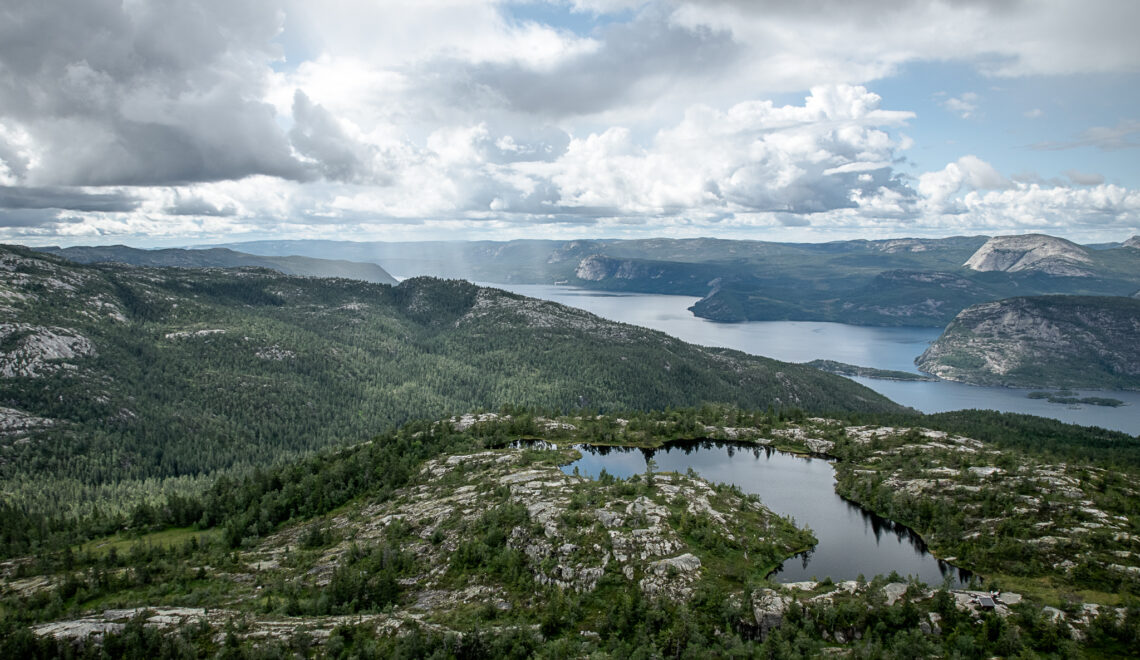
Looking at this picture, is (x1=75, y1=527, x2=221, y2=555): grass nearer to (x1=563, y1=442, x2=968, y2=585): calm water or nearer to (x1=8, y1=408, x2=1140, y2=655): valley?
(x1=8, y1=408, x2=1140, y2=655): valley

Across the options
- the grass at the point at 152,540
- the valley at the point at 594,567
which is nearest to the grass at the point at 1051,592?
the valley at the point at 594,567

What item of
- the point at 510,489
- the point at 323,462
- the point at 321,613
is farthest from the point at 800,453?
the point at 323,462

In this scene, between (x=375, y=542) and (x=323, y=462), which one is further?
(x=323, y=462)

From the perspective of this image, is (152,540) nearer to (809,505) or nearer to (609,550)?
(609,550)

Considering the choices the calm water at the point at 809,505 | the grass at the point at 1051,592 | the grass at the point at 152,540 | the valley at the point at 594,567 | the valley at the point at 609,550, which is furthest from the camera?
the grass at the point at 152,540

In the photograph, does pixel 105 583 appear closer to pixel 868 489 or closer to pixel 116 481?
pixel 868 489

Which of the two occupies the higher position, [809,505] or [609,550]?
[609,550]

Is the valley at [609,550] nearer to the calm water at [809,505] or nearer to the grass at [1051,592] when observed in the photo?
the grass at [1051,592]

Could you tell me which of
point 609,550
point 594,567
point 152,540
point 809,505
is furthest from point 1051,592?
point 152,540
